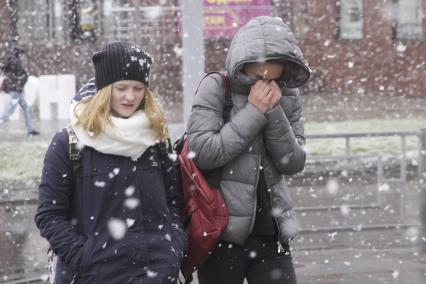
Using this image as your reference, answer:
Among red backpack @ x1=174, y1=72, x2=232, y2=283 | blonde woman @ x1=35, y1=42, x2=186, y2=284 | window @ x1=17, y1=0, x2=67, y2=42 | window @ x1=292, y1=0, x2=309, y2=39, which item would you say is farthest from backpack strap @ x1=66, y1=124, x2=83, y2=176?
window @ x1=17, y1=0, x2=67, y2=42

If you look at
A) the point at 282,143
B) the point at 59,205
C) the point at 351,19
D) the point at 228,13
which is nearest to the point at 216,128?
the point at 282,143

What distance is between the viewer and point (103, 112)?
3424 mm

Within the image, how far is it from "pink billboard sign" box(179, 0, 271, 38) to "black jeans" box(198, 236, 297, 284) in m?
18.2

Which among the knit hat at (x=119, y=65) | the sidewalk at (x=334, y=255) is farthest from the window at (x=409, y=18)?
the knit hat at (x=119, y=65)

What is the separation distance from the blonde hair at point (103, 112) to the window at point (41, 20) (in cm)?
2397

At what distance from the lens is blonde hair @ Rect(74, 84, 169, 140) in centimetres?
338

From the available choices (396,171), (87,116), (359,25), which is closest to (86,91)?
(87,116)

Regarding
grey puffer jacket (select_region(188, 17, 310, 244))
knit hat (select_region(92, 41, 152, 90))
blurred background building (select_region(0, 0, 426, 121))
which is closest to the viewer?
knit hat (select_region(92, 41, 152, 90))

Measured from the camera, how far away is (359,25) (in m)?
28.3

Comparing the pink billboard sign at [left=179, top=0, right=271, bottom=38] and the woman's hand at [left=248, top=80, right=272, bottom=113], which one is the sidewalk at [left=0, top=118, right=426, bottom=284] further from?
the pink billboard sign at [left=179, top=0, right=271, bottom=38]

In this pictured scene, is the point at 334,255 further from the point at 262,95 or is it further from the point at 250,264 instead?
the point at 262,95

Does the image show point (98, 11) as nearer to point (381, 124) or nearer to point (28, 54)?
point (28, 54)

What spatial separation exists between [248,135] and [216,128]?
0.14 m

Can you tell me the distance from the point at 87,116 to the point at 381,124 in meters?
16.1
